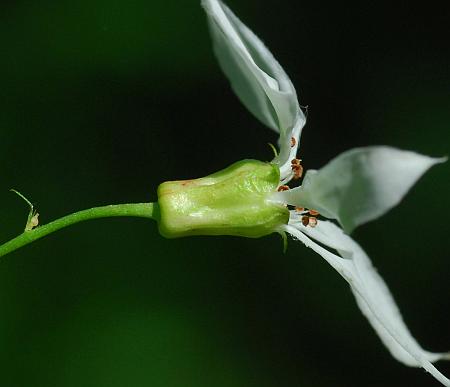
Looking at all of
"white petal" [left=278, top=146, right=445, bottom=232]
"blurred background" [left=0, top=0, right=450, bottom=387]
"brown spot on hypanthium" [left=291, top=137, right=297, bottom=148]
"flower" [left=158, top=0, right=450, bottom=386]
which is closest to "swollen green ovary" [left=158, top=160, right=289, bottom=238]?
"flower" [left=158, top=0, right=450, bottom=386]

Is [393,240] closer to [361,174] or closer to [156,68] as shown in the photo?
[156,68]

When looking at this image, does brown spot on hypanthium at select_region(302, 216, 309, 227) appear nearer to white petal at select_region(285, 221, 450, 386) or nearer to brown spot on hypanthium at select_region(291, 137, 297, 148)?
white petal at select_region(285, 221, 450, 386)

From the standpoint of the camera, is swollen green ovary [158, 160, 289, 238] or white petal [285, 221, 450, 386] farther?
Result: swollen green ovary [158, 160, 289, 238]

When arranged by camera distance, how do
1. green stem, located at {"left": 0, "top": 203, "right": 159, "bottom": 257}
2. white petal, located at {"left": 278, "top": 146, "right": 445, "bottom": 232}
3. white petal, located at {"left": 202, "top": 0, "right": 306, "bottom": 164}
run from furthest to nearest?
white petal, located at {"left": 202, "top": 0, "right": 306, "bottom": 164}
green stem, located at {"left": 0, "top": 203, "right": 159, "bottom": 257}
white petal, located at {"left": 278, "top": 146, "right": 445, "bottom": 232}

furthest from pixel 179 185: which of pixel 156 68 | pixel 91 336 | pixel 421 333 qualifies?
pixel 421 333

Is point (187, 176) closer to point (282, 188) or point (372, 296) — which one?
point (282, 188)

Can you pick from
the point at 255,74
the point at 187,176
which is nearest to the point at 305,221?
the point at 255,74

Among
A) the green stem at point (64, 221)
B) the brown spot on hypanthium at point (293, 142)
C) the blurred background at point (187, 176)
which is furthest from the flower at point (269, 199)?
the blurred background at point (187, 176)
